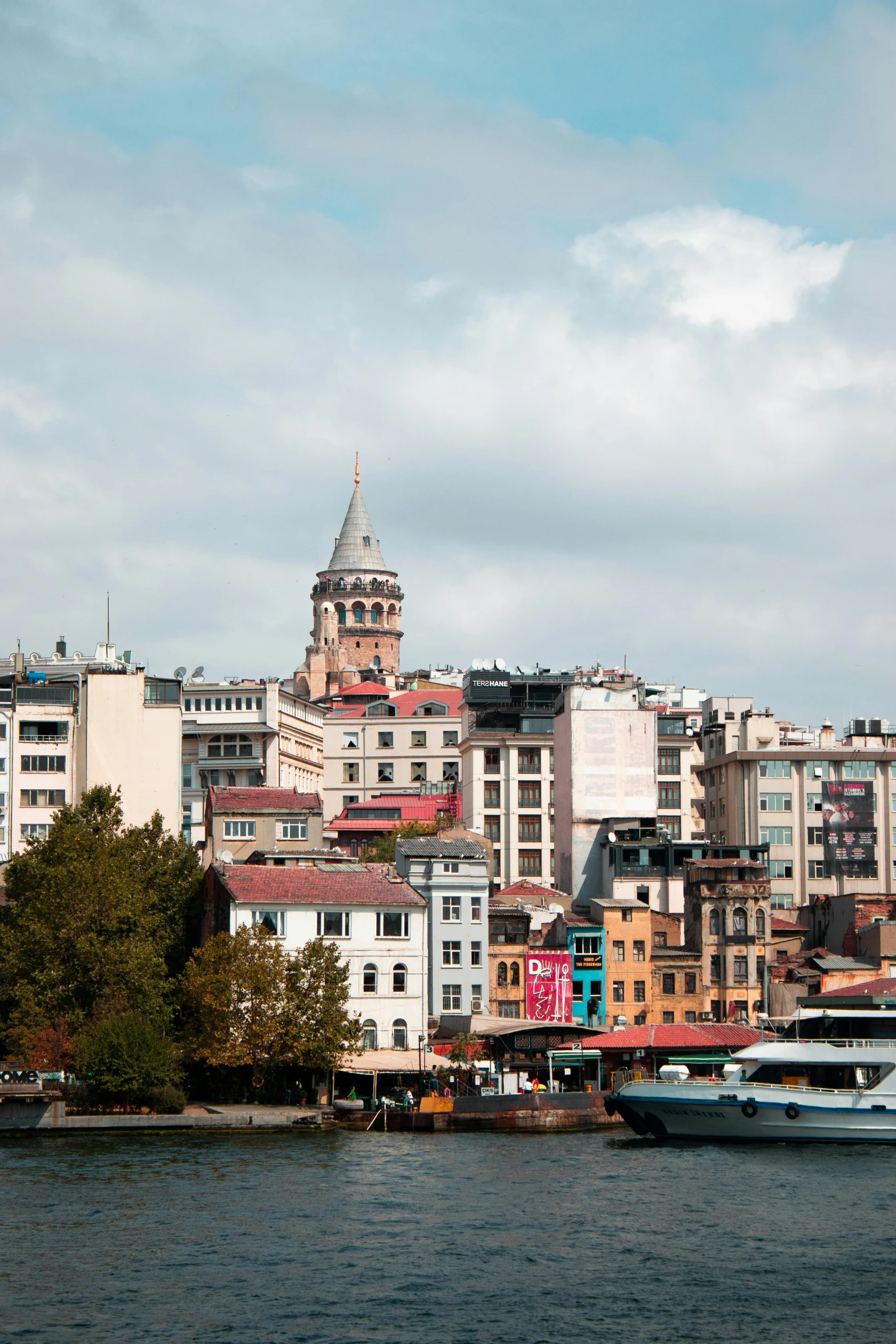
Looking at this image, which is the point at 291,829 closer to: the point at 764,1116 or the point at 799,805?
the point at 799,805

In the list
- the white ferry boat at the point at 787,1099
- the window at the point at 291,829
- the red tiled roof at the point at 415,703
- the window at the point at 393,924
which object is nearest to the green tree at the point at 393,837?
the window at the point at 291,829

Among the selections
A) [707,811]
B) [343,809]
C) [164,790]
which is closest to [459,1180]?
[164,790]

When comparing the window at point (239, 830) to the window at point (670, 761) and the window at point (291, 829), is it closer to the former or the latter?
the window at point (291, 829)

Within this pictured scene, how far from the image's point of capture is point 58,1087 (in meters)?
75.7

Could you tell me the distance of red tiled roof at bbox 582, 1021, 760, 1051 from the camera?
80.0 meters

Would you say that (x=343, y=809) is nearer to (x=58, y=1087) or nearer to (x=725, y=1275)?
(x=58, y=1087)

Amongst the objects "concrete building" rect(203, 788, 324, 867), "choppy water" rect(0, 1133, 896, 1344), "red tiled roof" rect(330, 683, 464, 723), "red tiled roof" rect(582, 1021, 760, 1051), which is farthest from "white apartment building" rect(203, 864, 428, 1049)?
"red tiled roof" rect(330, 683, 464, 723)

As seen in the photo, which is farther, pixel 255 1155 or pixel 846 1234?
pixel 255 1155

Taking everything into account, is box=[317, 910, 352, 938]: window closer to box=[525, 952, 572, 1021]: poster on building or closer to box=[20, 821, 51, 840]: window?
box=[525, 952, 572, 1021]: poster on building

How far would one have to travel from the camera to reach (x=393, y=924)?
8725 cm

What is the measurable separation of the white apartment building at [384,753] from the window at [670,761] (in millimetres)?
31684

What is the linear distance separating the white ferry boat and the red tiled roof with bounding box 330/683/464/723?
314 ft

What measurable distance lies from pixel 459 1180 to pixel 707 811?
8417 centimetres

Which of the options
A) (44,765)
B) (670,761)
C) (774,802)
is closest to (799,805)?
(774,802)
